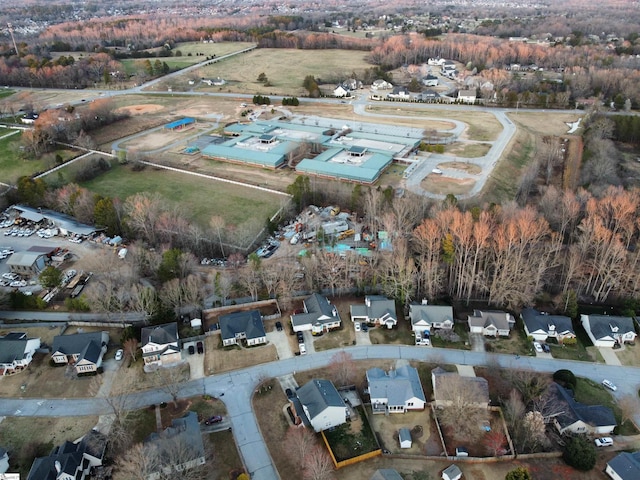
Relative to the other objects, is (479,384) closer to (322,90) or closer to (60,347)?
(60,347)

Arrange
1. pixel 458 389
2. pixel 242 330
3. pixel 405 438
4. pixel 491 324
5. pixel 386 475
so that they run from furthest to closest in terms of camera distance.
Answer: pixel 491 324
pixel 242 330
pixel 458 389
pixel 405 438
pixel 386 475

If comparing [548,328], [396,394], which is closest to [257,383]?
[396,394]

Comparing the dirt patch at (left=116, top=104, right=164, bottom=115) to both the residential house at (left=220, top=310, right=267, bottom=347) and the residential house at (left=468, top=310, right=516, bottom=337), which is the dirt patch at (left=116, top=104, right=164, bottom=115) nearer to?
→ the residential house at (left=220, top=310, right=267, bottom=347)

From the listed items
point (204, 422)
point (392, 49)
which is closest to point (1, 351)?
point (204, 422)

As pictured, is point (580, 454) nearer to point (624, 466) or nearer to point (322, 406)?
point (624, 466)

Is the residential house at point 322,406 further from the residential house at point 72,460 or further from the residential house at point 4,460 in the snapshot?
the residential house at point 4,460

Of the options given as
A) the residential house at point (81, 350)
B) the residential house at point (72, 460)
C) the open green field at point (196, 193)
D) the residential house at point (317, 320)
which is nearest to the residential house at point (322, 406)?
the residential house at point (317, 320)
